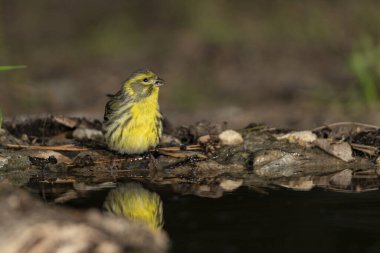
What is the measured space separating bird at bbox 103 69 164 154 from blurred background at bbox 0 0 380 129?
2968 millimetres

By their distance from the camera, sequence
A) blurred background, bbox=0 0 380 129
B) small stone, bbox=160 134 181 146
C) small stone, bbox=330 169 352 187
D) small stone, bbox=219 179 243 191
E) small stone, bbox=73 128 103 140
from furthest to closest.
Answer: blurred background, bbox=0 0 380 129, small stone, bbox=73 128 103 140, small stone, bbox=160 134 181 146, small stone, bbox=330 169 352 187, small stone, bbox=219 179 243 191

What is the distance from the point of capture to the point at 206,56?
611 inches

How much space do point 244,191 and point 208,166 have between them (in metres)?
1.12

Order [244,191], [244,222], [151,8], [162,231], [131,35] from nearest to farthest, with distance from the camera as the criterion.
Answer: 1. [162,231]
2. [244,222]
3. [244,191]
4. [131,35]
5. [151,8]

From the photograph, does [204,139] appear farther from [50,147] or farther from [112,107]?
[50,147]

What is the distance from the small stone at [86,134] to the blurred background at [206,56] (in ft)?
9.63

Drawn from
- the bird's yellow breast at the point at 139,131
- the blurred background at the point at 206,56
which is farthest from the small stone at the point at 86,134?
the blurred background at the point at 206,56

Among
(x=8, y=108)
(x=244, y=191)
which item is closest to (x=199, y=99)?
(x=8, y=108)

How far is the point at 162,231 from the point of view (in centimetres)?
491

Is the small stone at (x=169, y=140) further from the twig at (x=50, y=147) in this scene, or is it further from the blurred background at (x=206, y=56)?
the blurred background at (x=206, y=56)

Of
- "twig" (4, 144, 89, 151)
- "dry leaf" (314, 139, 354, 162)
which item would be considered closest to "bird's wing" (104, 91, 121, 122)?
"twig" (4, 144, 89, 151)

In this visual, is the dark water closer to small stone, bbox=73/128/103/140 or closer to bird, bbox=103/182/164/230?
bird, bbox=103/182/164/230

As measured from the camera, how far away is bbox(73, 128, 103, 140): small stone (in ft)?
27.4

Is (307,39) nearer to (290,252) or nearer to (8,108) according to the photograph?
(8,108)
